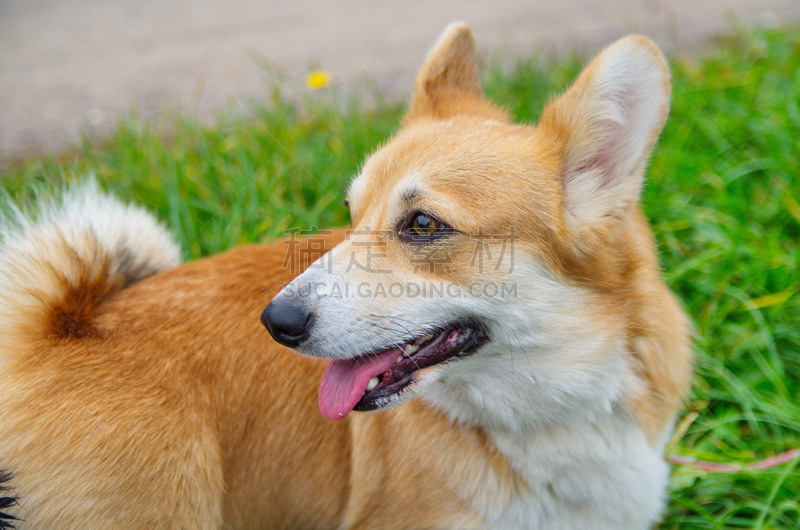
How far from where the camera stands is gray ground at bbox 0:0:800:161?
201 inches

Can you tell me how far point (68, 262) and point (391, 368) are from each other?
1.37 m

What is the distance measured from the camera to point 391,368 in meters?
1.97

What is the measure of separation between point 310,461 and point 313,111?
316cm

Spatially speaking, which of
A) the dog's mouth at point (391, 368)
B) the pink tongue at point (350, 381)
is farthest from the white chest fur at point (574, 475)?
the pink tongue at point (350, 381)

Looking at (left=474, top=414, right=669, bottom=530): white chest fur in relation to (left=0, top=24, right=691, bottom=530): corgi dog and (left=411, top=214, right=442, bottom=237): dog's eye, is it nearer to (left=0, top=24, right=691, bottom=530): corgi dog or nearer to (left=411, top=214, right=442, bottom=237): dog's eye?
(left=0, top=24, right=691, bottom=530): corgi dog

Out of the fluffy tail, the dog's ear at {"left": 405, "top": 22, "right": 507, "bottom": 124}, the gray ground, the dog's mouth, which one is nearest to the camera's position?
the fluffy tail

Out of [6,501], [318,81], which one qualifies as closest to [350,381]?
[6,501]

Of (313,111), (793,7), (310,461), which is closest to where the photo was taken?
(310,461)

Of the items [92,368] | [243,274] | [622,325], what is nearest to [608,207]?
[622,325]

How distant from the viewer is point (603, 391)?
1946 mm

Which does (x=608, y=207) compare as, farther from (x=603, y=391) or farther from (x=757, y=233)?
(x=757, y=233)

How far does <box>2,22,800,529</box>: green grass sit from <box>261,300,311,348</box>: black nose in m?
1.87

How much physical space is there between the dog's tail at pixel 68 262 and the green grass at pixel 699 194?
1085 millimetres

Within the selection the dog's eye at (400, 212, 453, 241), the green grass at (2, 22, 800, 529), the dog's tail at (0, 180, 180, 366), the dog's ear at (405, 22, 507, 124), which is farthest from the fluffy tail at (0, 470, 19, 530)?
the dog's ear at (405, 22, 507, 124)
